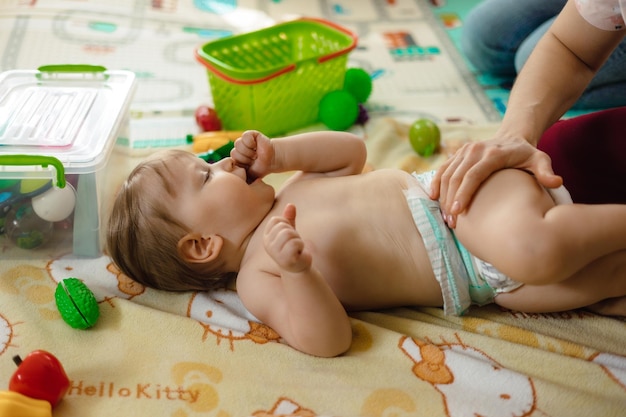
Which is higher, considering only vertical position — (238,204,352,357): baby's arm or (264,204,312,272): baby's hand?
(264,204,312,272): baby's hand

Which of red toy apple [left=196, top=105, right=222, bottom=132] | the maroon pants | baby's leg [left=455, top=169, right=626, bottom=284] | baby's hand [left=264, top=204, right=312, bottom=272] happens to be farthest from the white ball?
the maroon pants

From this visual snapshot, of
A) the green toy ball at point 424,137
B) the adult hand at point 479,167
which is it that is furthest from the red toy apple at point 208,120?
the adult hand at point 479,167

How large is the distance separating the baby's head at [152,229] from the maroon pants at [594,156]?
676 millimetres

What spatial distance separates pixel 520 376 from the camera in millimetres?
906

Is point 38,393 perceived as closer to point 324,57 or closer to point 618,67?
point 324,57

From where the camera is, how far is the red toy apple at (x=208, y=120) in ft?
5.47

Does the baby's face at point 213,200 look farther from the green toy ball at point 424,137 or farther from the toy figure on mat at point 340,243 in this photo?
the green toy ball at point 424,137

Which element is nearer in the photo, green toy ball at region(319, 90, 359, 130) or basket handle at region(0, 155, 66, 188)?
basket handle at region(0, 155, 66, 188)

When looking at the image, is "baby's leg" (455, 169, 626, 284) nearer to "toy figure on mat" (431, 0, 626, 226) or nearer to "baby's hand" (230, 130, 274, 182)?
"toy figure on mat" (431, 0, 626, 226)

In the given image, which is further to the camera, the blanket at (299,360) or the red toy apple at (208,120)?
the red toy apple at (208,120)

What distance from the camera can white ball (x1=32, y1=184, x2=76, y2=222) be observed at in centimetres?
A: 114

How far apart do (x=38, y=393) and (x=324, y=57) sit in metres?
1.09

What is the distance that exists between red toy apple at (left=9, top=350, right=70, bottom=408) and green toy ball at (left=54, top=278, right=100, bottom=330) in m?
0.12

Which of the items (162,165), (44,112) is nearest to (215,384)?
(162,165)
